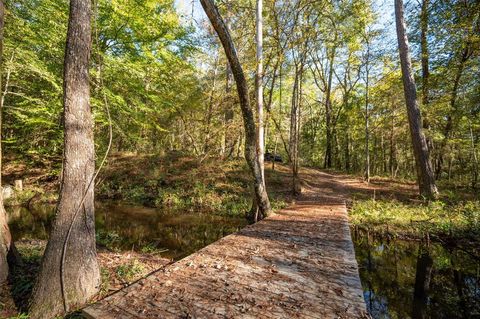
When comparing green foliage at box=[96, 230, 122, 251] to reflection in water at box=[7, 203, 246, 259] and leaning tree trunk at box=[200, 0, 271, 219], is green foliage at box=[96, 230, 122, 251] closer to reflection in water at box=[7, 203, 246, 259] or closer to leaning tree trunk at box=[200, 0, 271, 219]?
reflection in water at box=[7, 203, 246, 259]

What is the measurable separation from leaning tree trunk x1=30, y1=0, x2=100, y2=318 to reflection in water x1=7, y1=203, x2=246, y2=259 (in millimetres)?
2905

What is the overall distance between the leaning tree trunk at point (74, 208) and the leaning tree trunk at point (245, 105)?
3005mm

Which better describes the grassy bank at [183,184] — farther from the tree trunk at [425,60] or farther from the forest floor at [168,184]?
the tree trunk at [425,60]

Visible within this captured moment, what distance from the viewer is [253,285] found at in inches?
115

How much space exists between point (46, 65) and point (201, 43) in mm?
6809

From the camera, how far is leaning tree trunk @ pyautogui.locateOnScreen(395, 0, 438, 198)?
9539mm

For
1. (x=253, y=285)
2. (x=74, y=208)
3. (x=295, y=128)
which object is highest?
(x=295, y=128)

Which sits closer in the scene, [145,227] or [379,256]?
[379,256]

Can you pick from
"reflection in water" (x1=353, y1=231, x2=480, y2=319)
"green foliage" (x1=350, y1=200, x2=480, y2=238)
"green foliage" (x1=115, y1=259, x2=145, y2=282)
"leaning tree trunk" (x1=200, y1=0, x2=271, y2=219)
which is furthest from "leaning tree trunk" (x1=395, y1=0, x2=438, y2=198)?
"green foliage" (x1=115, y1=259, x2=145, y2=282)

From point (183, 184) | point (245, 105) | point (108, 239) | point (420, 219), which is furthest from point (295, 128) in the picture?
point (108, 239)

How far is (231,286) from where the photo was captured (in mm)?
2902

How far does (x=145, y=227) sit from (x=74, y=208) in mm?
5617

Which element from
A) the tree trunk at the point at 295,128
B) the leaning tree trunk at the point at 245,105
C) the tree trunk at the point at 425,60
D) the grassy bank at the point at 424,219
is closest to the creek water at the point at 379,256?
the grassy bank at the point at 424,219

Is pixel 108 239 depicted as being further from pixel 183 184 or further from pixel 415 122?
pixel 415 122
